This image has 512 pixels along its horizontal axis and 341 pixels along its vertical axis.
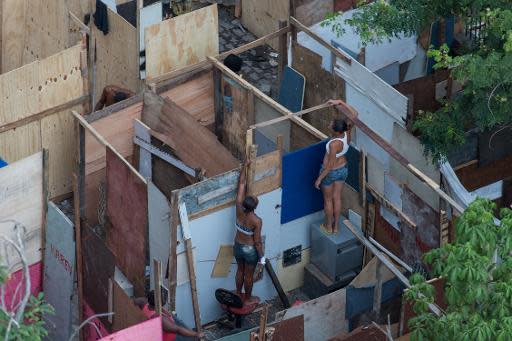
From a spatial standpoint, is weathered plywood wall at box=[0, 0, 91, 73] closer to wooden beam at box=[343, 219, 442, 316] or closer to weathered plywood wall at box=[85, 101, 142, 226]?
weathered plywood wall at box=[85, 101, 142, 226]

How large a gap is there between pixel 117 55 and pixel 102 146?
2.61 metres

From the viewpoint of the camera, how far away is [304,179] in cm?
1547

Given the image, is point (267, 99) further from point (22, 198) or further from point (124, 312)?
point (124, 312)

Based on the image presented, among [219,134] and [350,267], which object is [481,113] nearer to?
[350,267]

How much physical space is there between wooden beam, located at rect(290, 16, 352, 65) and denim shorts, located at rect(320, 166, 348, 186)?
6.81 feet

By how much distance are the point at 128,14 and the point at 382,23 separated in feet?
17.1

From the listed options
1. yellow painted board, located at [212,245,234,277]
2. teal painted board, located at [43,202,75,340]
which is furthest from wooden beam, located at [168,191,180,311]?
teal painted board, located at [43,202,75,340]

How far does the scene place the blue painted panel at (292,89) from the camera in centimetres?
1771

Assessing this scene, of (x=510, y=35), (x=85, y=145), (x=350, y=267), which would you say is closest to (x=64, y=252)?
(x=85, y=145)

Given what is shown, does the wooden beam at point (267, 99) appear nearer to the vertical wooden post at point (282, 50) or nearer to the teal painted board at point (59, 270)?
the vertical wooden post at point (282, 50)

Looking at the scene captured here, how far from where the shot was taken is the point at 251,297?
15.5 m

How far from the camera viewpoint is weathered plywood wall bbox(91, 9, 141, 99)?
18.0m

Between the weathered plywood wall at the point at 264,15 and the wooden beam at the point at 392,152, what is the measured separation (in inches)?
169

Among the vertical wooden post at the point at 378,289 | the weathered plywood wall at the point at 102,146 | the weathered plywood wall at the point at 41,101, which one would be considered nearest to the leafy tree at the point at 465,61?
the vertical wooden post at the point at 378,289
